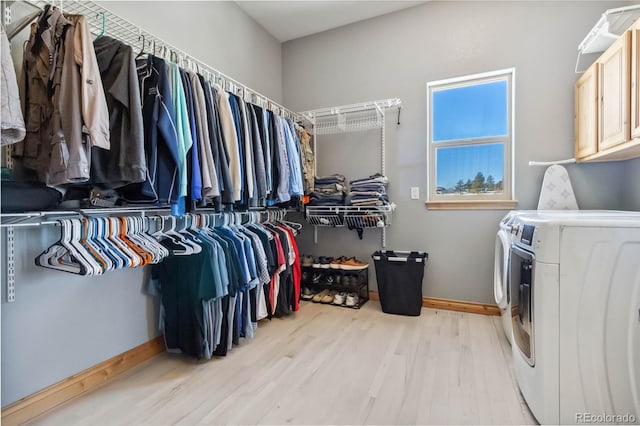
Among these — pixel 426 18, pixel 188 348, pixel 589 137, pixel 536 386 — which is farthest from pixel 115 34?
pixel 589 137

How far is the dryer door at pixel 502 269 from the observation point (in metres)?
1.81

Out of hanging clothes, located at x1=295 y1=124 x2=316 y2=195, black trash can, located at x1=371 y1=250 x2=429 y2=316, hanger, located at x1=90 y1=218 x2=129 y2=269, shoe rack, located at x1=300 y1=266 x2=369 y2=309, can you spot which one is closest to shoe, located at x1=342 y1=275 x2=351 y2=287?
shoe rack, located at x1=300 y1=266 x2=369 y2=309

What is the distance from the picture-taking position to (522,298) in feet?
4.83

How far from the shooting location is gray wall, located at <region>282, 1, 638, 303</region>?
2396mm

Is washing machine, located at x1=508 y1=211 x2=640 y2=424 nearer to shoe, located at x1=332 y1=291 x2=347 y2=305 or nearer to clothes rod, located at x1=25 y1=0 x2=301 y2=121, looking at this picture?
shoe, located at x1=332 y1=291 x2=347 y2=305

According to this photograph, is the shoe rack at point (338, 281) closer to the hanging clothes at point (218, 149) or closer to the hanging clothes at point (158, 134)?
the hanging clothes at point (218, 149)

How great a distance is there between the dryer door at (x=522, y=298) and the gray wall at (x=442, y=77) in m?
1.12

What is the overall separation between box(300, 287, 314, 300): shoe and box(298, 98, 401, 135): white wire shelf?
1.72 m

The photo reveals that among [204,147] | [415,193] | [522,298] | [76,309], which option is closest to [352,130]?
[415,193]

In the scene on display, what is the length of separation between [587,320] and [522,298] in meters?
0.28

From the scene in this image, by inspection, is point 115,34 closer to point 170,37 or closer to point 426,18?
point 170,37

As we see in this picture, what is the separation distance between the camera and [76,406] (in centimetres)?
149

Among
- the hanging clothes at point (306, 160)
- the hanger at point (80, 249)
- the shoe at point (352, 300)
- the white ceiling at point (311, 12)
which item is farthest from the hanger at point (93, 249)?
the white ceiling at point (311, 12)

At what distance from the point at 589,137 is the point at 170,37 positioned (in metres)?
3.09
